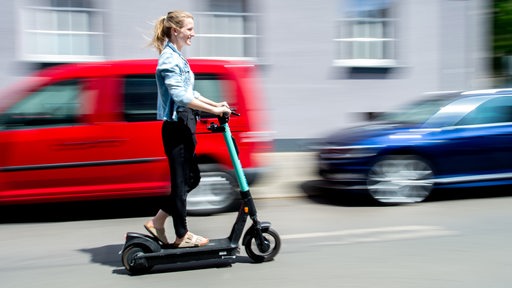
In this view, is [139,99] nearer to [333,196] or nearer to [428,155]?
[333,196]

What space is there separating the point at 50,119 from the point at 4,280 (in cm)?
217

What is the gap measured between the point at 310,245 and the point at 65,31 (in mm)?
7497

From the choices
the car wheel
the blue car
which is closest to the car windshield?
the blue car

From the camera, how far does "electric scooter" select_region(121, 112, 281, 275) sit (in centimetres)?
477

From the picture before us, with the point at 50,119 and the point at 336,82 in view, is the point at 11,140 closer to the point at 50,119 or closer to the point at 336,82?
the point at 50,119

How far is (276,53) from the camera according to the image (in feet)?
39.7

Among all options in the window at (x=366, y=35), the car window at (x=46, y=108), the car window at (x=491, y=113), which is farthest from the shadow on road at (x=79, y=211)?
the window at (x=366, y=35)

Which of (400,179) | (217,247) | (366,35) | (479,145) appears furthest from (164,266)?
(366,35)

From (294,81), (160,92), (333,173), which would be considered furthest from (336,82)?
(160,92)

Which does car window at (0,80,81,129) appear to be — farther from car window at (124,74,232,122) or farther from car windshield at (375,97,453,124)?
car windshield at (375,97,453,124)

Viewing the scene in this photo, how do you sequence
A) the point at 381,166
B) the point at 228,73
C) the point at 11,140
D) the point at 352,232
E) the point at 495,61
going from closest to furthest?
the point at 352,232 → the point at 11,140 → the point at 228,73 → the point at 381,166 → the point at 495,61

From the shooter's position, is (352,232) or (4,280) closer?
(4,280)

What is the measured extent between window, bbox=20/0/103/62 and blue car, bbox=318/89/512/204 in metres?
5.64

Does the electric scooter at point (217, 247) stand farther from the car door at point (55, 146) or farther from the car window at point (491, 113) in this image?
the car window at point (491, 113)
